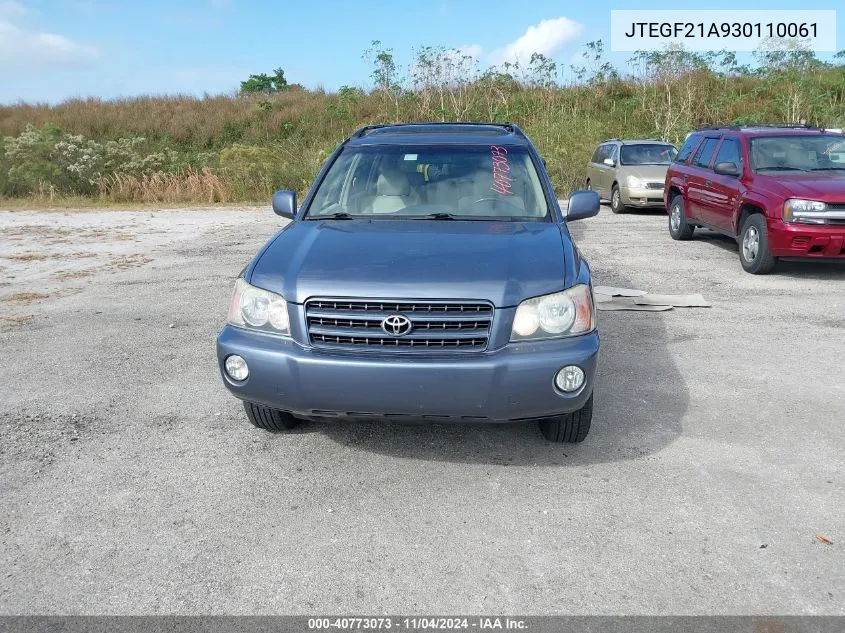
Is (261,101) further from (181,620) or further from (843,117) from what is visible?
(181,620)

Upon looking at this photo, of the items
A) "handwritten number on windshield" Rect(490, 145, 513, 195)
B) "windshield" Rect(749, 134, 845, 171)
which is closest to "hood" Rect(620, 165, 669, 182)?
"windshield" Rect(749, 134, 845, 171)

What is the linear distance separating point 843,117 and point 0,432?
1202 inches

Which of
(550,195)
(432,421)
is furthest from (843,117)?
(432,421)

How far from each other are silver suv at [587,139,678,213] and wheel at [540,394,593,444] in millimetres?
12029

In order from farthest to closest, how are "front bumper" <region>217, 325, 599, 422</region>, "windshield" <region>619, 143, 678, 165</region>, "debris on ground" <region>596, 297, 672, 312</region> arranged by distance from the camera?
"windshield" <region>619, 143, 678, 165</region> < "debris on ground" <region>596, 297, 672, 312</region> < "front bumper" <region>217, 325, 599, 422</region>

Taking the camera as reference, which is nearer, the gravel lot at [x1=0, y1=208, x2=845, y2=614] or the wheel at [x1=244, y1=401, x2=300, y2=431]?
the gravel lot at [x1=0, y1=208, x2=845, y2=614]

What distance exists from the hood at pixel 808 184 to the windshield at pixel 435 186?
4866 millimetres

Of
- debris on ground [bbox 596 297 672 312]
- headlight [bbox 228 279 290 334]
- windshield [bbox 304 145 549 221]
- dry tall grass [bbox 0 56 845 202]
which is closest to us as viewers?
headlight [bbox 228 279 290 334]

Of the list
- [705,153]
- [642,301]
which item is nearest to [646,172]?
[705,153]

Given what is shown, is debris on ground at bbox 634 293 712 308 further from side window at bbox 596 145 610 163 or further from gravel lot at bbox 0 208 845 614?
side window at bbox 596 145 610 163

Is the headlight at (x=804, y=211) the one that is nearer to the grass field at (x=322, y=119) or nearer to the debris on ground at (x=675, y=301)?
the debris on ground at (x=675, y=301)

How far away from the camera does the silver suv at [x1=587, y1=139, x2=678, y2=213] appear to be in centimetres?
1567

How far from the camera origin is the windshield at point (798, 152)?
9.29m

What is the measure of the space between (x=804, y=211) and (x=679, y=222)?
3698 mm
